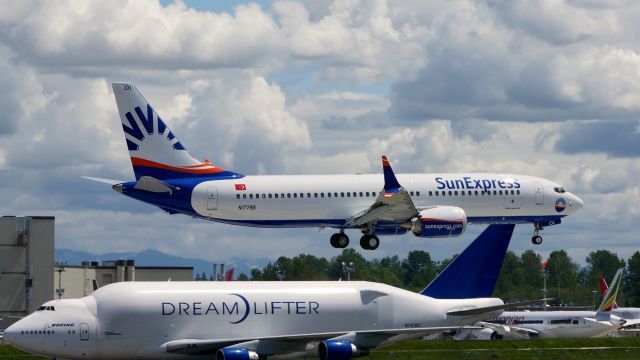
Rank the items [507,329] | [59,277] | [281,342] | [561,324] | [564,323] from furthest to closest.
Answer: [561,324], [564,323], [507,329], [59,277], [281,342]

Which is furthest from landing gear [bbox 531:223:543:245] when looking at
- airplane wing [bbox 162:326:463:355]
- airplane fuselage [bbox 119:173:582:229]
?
airplane wing [bbox 162:326:463:355]

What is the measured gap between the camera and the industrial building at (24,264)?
100 m

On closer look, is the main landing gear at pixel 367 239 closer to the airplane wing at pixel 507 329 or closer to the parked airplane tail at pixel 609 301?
the airplane wing at pixel 507 329

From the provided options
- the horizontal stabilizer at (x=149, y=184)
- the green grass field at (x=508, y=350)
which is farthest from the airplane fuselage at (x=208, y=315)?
the horizontal stabilizer at (x=149, y=184)

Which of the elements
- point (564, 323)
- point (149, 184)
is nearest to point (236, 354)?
point (149, 184)

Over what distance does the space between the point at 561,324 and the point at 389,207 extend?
115ft

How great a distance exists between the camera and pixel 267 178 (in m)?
90.5

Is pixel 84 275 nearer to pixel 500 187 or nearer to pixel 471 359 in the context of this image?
pixel 500 187

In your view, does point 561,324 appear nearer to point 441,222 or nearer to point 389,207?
point 441,222

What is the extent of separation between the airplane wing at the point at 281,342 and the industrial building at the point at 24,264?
5033 centimetres

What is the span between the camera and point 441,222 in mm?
88250

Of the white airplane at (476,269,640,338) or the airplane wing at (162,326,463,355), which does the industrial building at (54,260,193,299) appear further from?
the airplane wing at (162,326,463,355)

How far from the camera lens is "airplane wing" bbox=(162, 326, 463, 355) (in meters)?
52.4

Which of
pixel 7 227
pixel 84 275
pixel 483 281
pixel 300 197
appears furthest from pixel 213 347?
pixel 84 275
